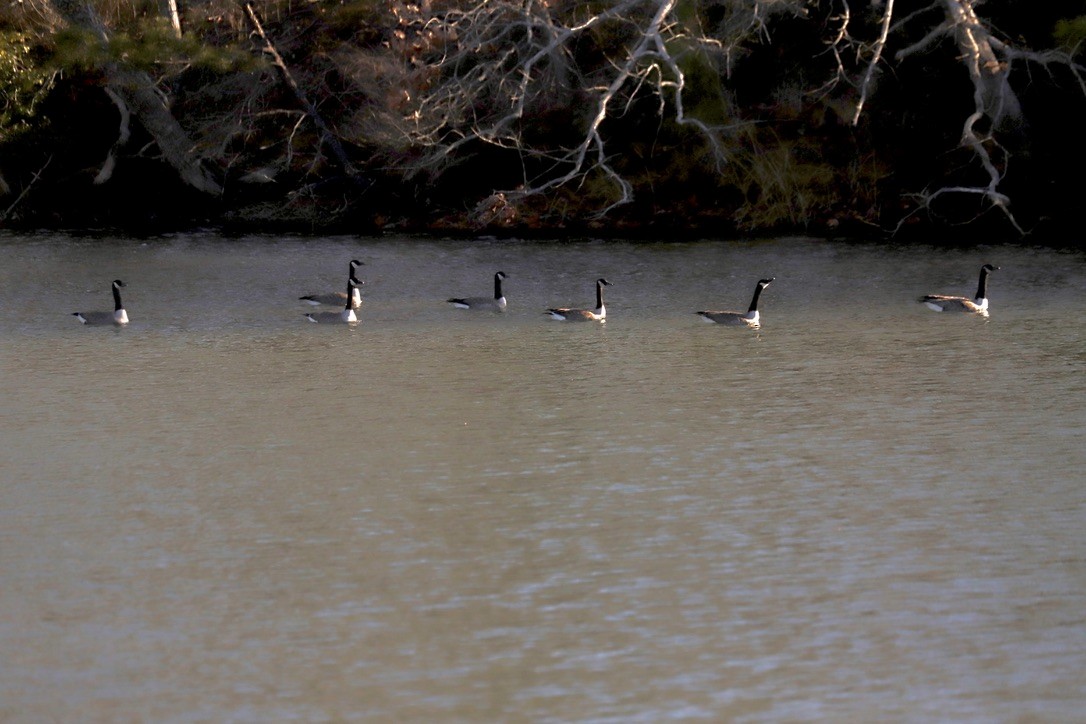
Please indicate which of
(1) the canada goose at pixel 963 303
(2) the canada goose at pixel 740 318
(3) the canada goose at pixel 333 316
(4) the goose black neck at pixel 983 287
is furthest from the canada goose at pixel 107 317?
(4) the goose black neck at pixel 983 287

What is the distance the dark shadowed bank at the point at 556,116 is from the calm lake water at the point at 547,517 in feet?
26.4

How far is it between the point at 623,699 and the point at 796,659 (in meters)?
0.91

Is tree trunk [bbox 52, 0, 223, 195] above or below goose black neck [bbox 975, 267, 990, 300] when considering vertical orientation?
above

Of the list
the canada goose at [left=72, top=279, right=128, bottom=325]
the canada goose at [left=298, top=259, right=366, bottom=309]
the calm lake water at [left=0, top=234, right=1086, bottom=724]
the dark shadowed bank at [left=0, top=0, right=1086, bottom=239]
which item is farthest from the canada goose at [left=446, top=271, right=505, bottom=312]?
the dark shadowed bank at [left=0, top=0, right=1086, bottom=239]

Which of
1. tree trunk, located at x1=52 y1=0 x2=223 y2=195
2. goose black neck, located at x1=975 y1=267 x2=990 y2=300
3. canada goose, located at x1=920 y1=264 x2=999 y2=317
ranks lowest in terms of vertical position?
canada goose, located at x1=920 y1=264 x2=999 y2=317

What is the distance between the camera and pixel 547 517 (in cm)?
910

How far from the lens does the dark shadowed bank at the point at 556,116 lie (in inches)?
977

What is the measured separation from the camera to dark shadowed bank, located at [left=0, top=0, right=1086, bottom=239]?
81.5 ft

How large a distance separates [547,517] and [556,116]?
62.6 feet

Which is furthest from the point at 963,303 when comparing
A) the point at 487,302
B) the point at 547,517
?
the point at 547,517

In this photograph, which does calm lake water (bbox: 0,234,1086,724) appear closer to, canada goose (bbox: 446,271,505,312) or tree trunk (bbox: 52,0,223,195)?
canada goose (bbox: 446,271,505,312)

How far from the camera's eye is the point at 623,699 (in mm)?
6387

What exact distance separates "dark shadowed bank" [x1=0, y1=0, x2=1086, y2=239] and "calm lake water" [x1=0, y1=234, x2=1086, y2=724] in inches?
317

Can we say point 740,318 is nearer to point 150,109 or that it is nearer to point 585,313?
point 585,313
